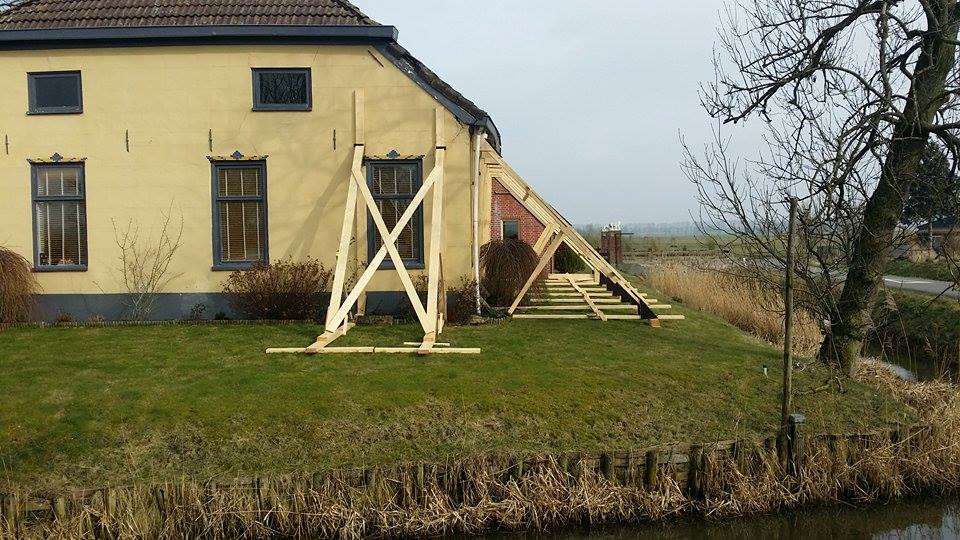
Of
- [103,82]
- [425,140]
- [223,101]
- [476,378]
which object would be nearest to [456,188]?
[425,140]

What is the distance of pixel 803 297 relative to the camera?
395 inches

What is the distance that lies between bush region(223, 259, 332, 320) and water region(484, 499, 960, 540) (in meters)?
7.11

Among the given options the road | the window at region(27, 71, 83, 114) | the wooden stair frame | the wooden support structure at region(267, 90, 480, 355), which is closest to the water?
the wooden support structure at region(267, 90, 480, 355)

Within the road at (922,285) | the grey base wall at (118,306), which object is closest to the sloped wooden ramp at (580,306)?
the grey base wall at (118,306)

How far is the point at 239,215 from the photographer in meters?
13.0

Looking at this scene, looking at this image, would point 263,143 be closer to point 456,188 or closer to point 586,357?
point 456,188

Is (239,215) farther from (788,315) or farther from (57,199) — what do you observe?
(788,315)

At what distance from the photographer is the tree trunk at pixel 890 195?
9.04 metres

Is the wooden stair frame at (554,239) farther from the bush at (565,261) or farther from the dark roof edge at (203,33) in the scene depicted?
the bush at (565,261)

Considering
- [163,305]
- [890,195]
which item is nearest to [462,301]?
[163,305]

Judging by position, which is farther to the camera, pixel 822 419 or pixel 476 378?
pixel 476 378

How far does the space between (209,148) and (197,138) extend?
0.90 ft

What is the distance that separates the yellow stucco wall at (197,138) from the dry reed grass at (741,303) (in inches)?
Result: 246

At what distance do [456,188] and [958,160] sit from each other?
23.9 ft
